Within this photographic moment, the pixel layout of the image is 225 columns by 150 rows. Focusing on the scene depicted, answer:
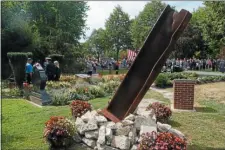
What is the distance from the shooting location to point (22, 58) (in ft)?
54.2

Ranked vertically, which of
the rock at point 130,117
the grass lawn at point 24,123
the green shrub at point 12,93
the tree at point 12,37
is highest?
the tree at point 12,37

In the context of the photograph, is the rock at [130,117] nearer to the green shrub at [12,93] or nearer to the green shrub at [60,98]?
the green shrub at [60,98]

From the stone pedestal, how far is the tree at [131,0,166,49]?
4548cm

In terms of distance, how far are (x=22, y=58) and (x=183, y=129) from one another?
10689mm

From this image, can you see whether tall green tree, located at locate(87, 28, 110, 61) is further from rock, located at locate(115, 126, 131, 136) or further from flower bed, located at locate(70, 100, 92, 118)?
rock, located at locate(115, 126, 131, 136)

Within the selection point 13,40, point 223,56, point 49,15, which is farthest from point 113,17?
point 13,40

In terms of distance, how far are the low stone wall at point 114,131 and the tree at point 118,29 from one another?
50073 millimetres

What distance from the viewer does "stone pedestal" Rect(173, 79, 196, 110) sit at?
460 inches

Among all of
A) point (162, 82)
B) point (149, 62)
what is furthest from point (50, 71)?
point (149, 62)

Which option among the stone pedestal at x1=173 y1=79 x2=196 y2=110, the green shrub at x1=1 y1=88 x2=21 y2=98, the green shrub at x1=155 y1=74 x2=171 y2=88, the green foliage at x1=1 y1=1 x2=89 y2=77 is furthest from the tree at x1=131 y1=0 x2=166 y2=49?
the stone pedestal at x1=173 y1=79 x2=196 y2=110

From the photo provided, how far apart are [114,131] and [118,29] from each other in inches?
2080

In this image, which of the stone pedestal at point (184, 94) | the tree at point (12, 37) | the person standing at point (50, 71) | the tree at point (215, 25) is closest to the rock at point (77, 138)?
the stone pedestal at point (184, 94)

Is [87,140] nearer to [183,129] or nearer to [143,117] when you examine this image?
[143,117]

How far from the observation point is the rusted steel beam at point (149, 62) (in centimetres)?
700
